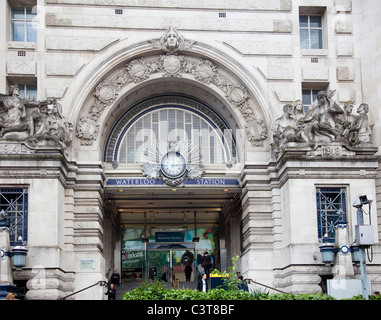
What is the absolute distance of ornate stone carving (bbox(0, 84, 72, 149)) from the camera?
2978 centimetres

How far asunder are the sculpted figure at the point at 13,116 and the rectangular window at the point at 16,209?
238 centimetres

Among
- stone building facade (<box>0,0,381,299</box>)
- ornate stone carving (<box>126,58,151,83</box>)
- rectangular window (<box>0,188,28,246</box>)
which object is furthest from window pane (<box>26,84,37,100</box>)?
rectangular window (<box>0,188,28,246</box>)

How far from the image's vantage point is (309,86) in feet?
113

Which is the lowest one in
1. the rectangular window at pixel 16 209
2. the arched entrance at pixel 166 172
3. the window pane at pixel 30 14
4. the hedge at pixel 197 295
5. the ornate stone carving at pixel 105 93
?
the hedge at pixel 197 295

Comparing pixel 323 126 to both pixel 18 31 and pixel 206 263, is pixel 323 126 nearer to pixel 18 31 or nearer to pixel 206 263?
pixel 206 263

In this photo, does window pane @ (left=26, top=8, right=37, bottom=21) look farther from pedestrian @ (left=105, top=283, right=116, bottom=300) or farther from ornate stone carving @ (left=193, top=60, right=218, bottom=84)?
pedestrian @ (left=105, top=283, right=116, bottom=300)

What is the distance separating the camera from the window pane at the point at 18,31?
33.2m

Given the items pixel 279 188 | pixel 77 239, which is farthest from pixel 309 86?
pixel 77 239

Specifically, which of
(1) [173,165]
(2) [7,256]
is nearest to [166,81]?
(1) [173,165]

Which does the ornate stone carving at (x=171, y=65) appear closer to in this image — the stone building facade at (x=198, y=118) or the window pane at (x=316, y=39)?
the stone building facade at (x=198, y=118)

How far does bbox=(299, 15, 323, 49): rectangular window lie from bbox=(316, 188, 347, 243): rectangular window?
792cm

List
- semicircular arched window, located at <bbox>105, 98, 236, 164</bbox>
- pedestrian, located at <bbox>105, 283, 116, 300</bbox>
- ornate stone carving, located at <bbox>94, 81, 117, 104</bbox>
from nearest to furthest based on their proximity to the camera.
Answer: pedestrian, located at <bbox>105, 283, 116, 300</bbox>
ornate stone carving, located at <bbox>94, 81, 117, 104</bbox>
semicircular arched window, located at <bbox>105, 98, 236, 164</bbox>

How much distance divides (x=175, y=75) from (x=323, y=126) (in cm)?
742

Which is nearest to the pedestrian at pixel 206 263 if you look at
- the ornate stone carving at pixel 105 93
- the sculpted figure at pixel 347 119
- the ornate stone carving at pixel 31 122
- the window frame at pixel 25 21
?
the ornate stone carving at pixel 105 93
